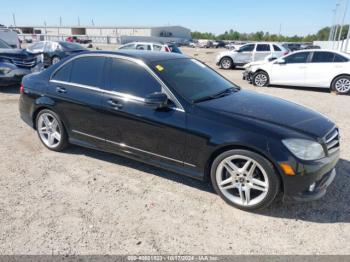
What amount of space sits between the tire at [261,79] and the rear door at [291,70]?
19 centimetres

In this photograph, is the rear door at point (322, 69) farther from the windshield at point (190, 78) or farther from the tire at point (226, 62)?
the tire at point (226, 62)

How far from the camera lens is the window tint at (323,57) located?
10.8 m

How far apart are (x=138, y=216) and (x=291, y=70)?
9.96 meters

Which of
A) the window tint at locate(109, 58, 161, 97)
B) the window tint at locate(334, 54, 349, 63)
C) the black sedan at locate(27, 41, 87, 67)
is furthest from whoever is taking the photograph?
the black sedan at locate(27, 41, 87, 67)

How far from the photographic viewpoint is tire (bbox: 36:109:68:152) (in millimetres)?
4758

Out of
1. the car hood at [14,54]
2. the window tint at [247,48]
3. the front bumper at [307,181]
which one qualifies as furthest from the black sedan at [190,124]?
the window tint at [247,48]

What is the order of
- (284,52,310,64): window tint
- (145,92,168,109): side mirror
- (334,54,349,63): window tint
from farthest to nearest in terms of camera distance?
(284,52,310,64): window tint < (334,54,349,63): window tint < (145,92,168,109): side mirror

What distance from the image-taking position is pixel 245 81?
13.5 metres

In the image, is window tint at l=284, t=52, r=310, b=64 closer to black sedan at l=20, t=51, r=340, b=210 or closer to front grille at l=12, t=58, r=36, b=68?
black sedan at l=20, t=51, r=340, b=210

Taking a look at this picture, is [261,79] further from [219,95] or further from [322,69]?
[219,95]

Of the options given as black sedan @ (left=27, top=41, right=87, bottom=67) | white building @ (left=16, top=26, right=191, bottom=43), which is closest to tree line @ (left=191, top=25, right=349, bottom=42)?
white building @ (left=16, top=26, right=191, bottom=43)

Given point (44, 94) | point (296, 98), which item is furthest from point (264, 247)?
point (296, 98)

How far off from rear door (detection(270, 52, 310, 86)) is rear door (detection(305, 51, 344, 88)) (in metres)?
0.21

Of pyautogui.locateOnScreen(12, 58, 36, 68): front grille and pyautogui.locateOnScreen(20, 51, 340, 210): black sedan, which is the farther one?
pyautogui.locateOnScreen(12, 58, 36, 68): front grille
